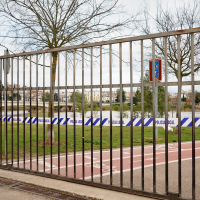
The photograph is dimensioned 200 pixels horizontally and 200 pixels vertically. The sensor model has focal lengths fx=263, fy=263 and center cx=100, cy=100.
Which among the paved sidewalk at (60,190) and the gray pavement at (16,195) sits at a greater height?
the paved sidewalk at (60,190)

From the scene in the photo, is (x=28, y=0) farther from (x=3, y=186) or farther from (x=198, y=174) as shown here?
(x=198, y=174)

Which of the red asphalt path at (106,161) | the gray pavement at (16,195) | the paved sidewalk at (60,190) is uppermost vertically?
the paved sidewalk at (60,190)

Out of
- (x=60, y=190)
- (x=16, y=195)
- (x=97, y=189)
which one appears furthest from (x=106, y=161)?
(x=16, y=195)

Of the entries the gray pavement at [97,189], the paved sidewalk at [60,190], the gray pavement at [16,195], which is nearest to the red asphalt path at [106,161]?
the gray pavement at [97,189]

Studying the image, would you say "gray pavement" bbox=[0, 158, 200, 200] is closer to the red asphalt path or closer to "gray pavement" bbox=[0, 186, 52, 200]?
"gray pavement" bbox=[0, 186, 52, 200]

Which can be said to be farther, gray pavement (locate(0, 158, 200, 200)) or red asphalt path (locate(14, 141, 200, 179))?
red asphalt path (locate(14, 141, 200, 179))

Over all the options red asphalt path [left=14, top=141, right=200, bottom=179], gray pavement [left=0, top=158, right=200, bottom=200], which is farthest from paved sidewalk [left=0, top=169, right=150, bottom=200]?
red asphalt path [left=14, top=141, right=200, bottom=179]

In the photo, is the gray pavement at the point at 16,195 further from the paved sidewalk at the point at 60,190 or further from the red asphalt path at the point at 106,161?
the red asphalt path at the point at 106,161

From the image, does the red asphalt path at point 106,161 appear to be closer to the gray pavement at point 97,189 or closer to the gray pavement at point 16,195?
the gray pavement at point 97,189

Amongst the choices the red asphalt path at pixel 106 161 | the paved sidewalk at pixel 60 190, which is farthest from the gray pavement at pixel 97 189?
the red asphalt path at pixel 106 161

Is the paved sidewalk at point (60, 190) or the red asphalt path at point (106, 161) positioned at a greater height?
the paved sidewalk at point (60, 190)

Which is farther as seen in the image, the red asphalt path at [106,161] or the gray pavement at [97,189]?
the red asphalt path at [106,161]

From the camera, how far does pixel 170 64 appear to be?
11.7 m

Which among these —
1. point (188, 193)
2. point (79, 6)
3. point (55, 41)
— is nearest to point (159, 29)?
point (79, 6)
